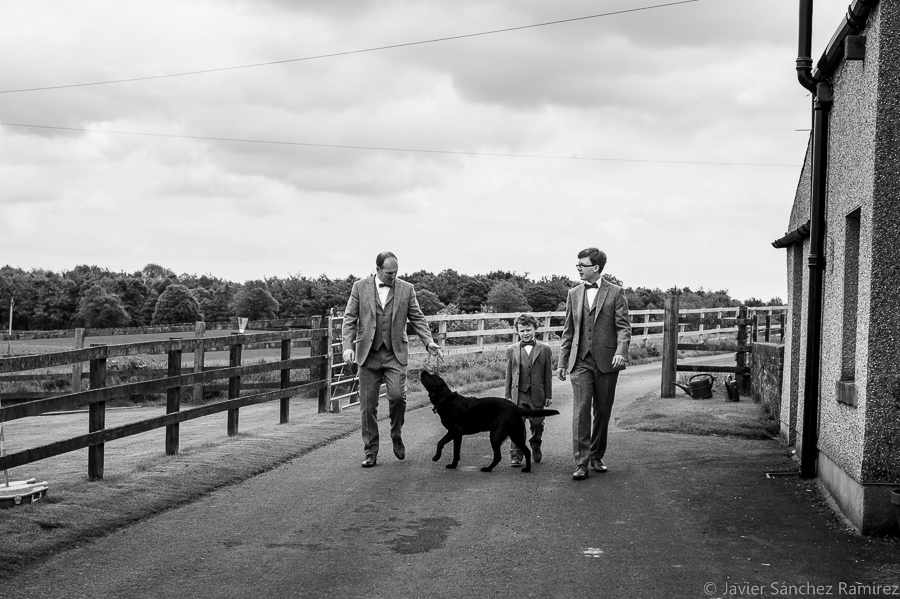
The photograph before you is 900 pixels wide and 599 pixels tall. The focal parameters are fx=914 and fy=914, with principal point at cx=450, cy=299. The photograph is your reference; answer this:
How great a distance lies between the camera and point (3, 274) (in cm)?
6325

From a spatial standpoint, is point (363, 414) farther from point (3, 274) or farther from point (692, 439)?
point (3, 274)

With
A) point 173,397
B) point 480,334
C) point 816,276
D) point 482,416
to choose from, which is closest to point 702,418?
point 816,276

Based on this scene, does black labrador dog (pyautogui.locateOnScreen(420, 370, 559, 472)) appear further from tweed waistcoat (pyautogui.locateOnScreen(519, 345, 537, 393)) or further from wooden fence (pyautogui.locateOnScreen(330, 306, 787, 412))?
wooden fence (pyautogui.locateOnScreen(330, 306, 787, 412))

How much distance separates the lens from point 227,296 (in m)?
54.2

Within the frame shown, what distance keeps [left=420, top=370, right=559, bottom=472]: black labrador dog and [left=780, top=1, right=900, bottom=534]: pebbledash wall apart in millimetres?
2530

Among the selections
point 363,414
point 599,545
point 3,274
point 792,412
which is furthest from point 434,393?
point 3,274

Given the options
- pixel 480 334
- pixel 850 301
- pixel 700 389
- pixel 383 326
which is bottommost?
pixel 700 389

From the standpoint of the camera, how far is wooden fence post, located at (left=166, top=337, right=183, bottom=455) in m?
9.02

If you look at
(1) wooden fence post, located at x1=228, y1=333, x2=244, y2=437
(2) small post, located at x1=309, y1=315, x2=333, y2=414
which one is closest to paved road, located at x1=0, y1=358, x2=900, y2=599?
(1) wooden fence post, located at x1=228, y1=333, x2=244, y2=437


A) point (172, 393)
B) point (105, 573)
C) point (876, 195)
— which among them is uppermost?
point (876, 195)

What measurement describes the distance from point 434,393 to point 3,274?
62594 millimetres

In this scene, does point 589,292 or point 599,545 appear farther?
point 589,292

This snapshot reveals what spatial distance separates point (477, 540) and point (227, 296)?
165 feet

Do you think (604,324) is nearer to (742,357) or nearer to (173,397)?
(173,397)
